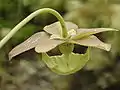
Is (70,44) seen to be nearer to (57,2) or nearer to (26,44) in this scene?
(26,44)

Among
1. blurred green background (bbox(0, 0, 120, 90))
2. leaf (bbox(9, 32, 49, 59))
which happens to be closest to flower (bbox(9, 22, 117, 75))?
leaf (bbox(9, 32, 49, 59))

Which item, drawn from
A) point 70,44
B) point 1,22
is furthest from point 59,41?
point 1,22

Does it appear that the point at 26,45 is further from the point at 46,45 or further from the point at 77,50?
the point at 77,50

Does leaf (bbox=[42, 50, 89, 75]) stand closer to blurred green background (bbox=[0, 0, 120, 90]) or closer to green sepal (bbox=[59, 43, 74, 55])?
green sepal (bbox=[59, 43, 74, 55])

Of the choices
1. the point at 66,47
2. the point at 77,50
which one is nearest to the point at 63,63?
the point at 66,47

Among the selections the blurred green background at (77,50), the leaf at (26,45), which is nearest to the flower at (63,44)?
the leaf at (26,45)
